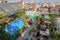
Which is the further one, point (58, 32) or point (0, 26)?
point (0, 26)

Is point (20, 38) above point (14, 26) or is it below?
below

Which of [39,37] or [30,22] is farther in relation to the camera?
[30,22]

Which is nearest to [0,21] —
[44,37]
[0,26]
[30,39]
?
[0,26]

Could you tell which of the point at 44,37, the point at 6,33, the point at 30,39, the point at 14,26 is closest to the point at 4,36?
the point at 6,33

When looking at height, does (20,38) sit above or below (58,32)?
below

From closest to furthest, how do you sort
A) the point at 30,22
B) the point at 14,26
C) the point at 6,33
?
the point at 6,33 → the point at 14,26 → the point at 30,22

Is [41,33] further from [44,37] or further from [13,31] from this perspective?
[13,31]

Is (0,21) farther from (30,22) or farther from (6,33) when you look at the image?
(30,22)

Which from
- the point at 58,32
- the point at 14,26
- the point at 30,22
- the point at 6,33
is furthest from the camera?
the point at 30,22

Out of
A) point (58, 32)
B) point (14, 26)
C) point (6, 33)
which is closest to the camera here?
point (58, 32)
